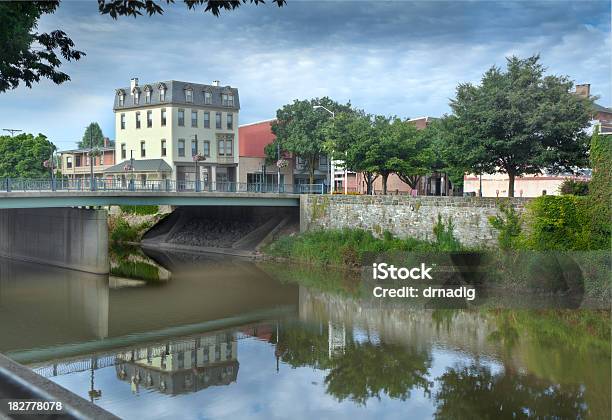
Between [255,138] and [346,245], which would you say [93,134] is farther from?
[346,245]

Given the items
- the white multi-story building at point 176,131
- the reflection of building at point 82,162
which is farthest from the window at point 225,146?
the reflection of building at point 82,162

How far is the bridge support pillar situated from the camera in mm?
41250

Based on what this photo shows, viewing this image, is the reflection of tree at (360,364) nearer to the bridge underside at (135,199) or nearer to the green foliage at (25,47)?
the green foliage at (25,47)

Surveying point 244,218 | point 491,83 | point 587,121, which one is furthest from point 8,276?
point 587,121

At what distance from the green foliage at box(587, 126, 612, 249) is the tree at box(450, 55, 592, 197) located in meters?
3.41

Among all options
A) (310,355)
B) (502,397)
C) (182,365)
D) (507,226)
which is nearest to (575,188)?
(507,226)

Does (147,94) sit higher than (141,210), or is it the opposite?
(147,94)

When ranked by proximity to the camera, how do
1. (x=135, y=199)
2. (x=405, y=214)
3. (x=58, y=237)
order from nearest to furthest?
(x=135, y=199) → (x=405, y=214) → (x=58, y=237)

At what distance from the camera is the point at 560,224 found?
32375 mm

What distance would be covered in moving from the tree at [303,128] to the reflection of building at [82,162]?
21866 millimetres

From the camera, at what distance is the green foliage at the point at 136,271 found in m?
41.1

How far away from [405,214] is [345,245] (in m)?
4.61

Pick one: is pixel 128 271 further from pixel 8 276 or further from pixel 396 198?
pixel 396 198

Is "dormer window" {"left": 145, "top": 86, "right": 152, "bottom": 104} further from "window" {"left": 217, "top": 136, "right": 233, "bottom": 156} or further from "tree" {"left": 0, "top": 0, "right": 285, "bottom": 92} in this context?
"tree" {"left": 0, "top": 0, "right": 285, "bottom": 92}
